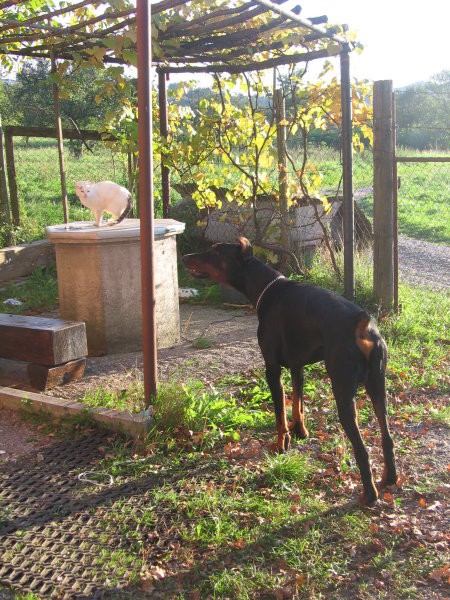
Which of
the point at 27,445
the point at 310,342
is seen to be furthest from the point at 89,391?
the point at 310,342

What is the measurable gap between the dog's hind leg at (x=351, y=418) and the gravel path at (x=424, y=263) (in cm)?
652

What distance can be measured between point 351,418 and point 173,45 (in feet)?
15.2

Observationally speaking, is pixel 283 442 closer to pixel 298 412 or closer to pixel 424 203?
pixel 298 412

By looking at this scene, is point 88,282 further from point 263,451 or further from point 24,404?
point 263,451

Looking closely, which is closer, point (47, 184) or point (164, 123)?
point (164, 123)

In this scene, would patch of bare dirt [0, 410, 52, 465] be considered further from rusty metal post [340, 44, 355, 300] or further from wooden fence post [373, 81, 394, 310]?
wooden fence post [373, 81, 394, 310]

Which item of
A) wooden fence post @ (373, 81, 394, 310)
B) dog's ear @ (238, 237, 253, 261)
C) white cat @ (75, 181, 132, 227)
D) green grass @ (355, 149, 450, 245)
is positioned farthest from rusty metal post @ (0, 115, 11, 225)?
green grass @ (355, 149, 450, 245)

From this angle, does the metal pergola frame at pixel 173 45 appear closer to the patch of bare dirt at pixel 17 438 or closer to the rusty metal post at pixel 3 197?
the patch of bare dirt at pixel 17 438

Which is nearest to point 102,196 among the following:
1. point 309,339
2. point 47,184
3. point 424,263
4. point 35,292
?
point 35,292

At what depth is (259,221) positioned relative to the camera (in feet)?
30.2

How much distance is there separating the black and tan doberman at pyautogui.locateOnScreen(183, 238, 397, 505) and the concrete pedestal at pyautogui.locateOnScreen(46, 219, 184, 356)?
1775mm

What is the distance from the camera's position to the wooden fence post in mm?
7227

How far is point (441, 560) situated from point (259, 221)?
6574mm

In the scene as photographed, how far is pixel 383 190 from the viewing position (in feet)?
23.9
